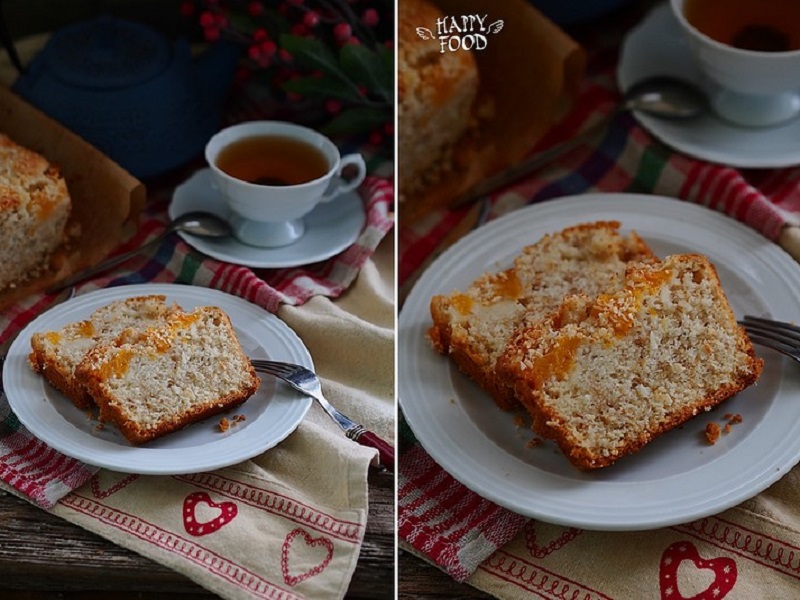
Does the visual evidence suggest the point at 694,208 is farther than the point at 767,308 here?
Yes

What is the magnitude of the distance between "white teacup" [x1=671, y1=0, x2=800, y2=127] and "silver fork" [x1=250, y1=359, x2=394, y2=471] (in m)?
0.60

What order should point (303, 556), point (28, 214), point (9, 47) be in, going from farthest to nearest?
point (9, 47), point (28, 214), point (303, 556)

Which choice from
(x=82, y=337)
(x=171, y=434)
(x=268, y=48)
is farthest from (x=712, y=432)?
(x=268, y=48)

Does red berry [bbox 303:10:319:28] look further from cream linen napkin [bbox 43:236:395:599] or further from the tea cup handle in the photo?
A: cream linen napkin [bbox 43:236:395:599]

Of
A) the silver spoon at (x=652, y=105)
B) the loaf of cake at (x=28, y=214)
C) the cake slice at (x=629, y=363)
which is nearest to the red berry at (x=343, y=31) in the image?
the silver spoon at (x=652, y=105)

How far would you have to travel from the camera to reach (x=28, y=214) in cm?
106

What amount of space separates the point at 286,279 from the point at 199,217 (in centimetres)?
13

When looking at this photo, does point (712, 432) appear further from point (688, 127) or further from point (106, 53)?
point (106, 53)

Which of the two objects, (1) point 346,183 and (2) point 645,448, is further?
(1) point 346,183

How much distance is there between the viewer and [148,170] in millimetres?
1221

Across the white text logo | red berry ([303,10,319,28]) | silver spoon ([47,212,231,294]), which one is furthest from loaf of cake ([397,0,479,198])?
silver spoon ([47,212,231,294])

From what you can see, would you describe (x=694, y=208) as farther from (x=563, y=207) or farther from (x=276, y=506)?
(x=276, y=506)

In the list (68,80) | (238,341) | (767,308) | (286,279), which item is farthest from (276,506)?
(68,80)

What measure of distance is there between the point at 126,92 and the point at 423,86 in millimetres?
352
